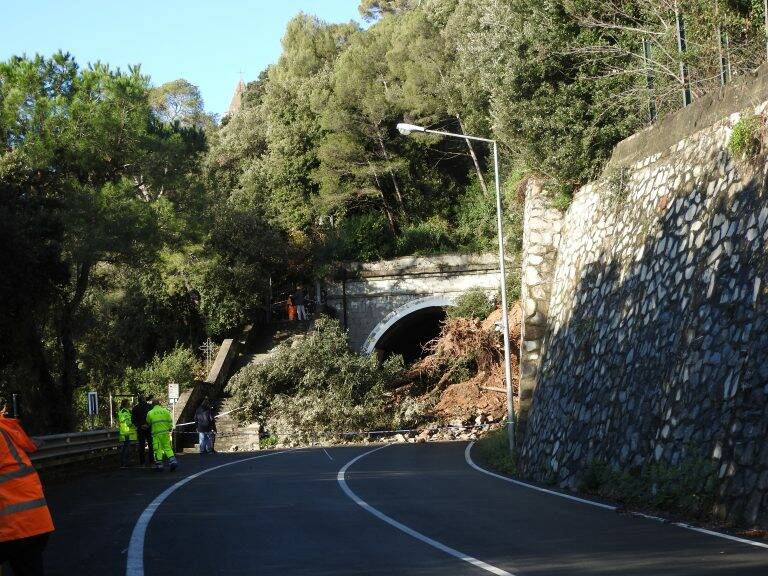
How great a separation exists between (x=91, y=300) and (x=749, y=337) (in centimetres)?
3443

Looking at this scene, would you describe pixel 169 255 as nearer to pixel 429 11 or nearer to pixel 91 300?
pixel 91 300

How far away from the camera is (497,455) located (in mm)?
22859

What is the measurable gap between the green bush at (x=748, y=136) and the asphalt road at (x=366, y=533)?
5284mm

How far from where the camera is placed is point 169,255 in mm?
37250

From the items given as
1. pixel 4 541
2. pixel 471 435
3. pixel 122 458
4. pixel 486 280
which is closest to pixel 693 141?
pixel 4 541

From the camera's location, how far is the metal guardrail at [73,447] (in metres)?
21.1

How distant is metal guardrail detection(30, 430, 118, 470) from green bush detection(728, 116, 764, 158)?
13568 mm

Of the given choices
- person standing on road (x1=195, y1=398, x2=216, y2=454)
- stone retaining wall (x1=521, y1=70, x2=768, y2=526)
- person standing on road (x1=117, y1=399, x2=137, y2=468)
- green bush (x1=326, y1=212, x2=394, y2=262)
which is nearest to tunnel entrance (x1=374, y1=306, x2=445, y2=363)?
green bush (x1=326, y1=212, x2=394, y2=262)

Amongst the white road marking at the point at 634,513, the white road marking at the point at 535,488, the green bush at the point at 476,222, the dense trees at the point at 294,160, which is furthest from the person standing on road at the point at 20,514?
the green bush at the point at 476,222

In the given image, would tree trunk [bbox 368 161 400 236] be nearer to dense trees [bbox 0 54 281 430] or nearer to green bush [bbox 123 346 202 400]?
green bush [bbox 123 346 202 400]

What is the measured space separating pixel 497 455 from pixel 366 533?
12.6 m

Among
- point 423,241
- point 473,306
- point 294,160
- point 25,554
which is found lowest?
point 25,554

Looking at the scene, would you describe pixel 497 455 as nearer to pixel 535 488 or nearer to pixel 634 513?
pixel 535 488

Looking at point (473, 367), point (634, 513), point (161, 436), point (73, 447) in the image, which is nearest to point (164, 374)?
point (473, 367)
